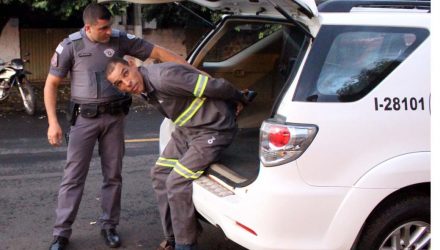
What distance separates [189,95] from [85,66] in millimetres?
892

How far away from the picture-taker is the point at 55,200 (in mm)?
5562

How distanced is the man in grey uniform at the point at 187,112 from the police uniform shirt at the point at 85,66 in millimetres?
247

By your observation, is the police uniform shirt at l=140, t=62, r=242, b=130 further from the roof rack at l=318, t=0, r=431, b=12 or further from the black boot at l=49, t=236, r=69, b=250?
the black boot at l=49, t=236, r=69, b=250

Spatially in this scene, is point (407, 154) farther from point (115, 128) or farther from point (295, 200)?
point (115, 128)

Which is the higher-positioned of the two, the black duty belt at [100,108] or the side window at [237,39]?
the side window at [237,39]

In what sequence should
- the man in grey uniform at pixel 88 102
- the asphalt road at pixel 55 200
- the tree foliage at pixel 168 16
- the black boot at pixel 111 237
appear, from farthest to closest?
the tree foliage at pixel 168 16, the asphalt road at pixel 55 200, the black boot at pixel 111 237, the man in grey uniform at pixel 88 102

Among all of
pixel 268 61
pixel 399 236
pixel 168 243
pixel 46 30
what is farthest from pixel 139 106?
pixel 399 236

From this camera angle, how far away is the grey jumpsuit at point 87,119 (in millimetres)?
4223

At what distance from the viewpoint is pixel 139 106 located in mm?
11945

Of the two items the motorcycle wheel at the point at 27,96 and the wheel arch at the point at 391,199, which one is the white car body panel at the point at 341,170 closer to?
the wheel arch at the point at 391,199

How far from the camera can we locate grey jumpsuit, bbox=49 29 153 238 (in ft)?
13.9

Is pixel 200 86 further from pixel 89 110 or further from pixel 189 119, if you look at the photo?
pixel 89 110

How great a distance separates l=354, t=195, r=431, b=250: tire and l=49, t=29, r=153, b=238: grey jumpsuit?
2029 mm

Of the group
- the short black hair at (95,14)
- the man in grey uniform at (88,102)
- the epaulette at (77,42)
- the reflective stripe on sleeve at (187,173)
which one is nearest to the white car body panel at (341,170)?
the reflective stripe on sleeve at (187,173)
